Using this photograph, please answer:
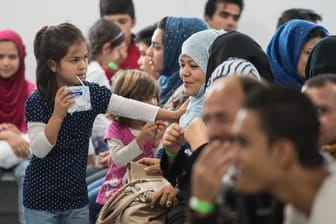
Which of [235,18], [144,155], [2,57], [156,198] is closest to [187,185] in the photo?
[156,198]

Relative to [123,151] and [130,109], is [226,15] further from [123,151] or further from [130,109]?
[130,109]

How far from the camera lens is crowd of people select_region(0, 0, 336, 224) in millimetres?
1897

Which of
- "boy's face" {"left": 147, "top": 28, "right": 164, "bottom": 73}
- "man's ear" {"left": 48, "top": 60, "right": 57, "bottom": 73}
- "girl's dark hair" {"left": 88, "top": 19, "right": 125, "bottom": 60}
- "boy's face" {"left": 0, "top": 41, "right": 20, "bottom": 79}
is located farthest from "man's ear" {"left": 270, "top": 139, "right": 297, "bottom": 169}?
"girl's dark hair" {"left": 88, "top": 19, "right": 125, "bottom": 60}

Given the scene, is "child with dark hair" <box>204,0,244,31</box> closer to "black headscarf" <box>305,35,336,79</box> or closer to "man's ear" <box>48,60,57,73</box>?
"black headscarf" <box>305,35,336,79</box>

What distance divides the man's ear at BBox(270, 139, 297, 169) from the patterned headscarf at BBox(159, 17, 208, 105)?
2.53m

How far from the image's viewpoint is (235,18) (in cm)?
596

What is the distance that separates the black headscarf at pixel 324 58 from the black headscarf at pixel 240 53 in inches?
11.2

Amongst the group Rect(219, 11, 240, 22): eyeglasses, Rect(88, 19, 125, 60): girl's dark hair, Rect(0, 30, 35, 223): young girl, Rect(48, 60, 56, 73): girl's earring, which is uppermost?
Rect(48, 60, 56, 73): girl's earring

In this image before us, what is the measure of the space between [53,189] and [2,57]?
1821 millimetres

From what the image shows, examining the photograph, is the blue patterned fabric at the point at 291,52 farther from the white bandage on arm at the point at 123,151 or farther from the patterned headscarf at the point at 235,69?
the patterned headscarf at the point at 235,69

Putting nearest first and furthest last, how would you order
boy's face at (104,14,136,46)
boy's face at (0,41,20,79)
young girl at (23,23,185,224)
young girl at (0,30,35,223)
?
young girl at (23,23,185,224) < young girl at (0,30,35,223) < boy's face at (0,41,20,79) < boy's face at (104,14,136,46)

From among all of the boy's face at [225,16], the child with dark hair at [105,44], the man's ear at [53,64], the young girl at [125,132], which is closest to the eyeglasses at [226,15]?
the boy's face at [225,16]

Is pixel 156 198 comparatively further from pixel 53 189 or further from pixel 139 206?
pixel 53 189

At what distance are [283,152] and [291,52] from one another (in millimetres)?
2503
